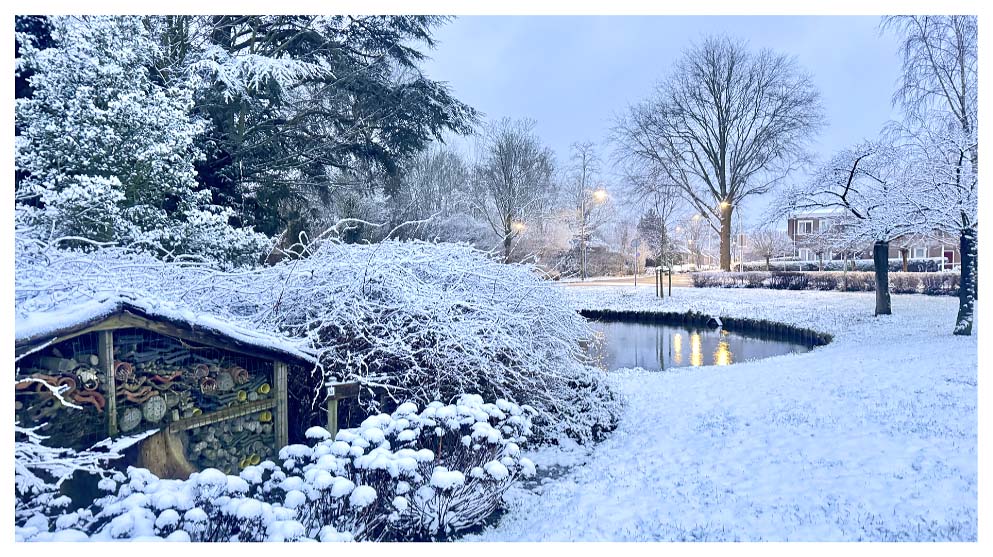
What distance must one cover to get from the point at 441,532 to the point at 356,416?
121cm

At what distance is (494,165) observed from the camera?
1581 cm

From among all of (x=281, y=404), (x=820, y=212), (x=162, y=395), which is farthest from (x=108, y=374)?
(x=820, y=212)

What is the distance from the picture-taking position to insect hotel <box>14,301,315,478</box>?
2428 millimetres

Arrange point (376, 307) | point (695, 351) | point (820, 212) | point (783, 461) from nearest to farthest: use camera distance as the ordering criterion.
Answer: point (783, 461) → point (376, 307) → point (695, 351) → point (820, 212)

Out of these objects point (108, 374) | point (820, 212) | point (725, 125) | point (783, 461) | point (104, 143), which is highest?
point (725, 125)

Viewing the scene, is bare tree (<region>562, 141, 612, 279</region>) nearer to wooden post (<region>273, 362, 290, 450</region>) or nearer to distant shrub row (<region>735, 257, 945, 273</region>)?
distant shrub row (<region>735, 257, 945, 273</region>)

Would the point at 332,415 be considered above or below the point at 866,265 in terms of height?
below

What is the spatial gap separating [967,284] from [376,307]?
Answer: 9.00 meters

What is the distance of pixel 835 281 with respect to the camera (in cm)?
1677

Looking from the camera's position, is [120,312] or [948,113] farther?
[948,113]

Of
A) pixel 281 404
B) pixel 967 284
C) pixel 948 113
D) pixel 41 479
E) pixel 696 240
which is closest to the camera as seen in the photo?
pixel 41 479

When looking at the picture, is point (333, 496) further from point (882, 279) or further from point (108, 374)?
point (882, 279)

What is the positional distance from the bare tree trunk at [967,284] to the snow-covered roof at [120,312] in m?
9.36

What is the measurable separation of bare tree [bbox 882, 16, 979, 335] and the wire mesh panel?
30.1ft
